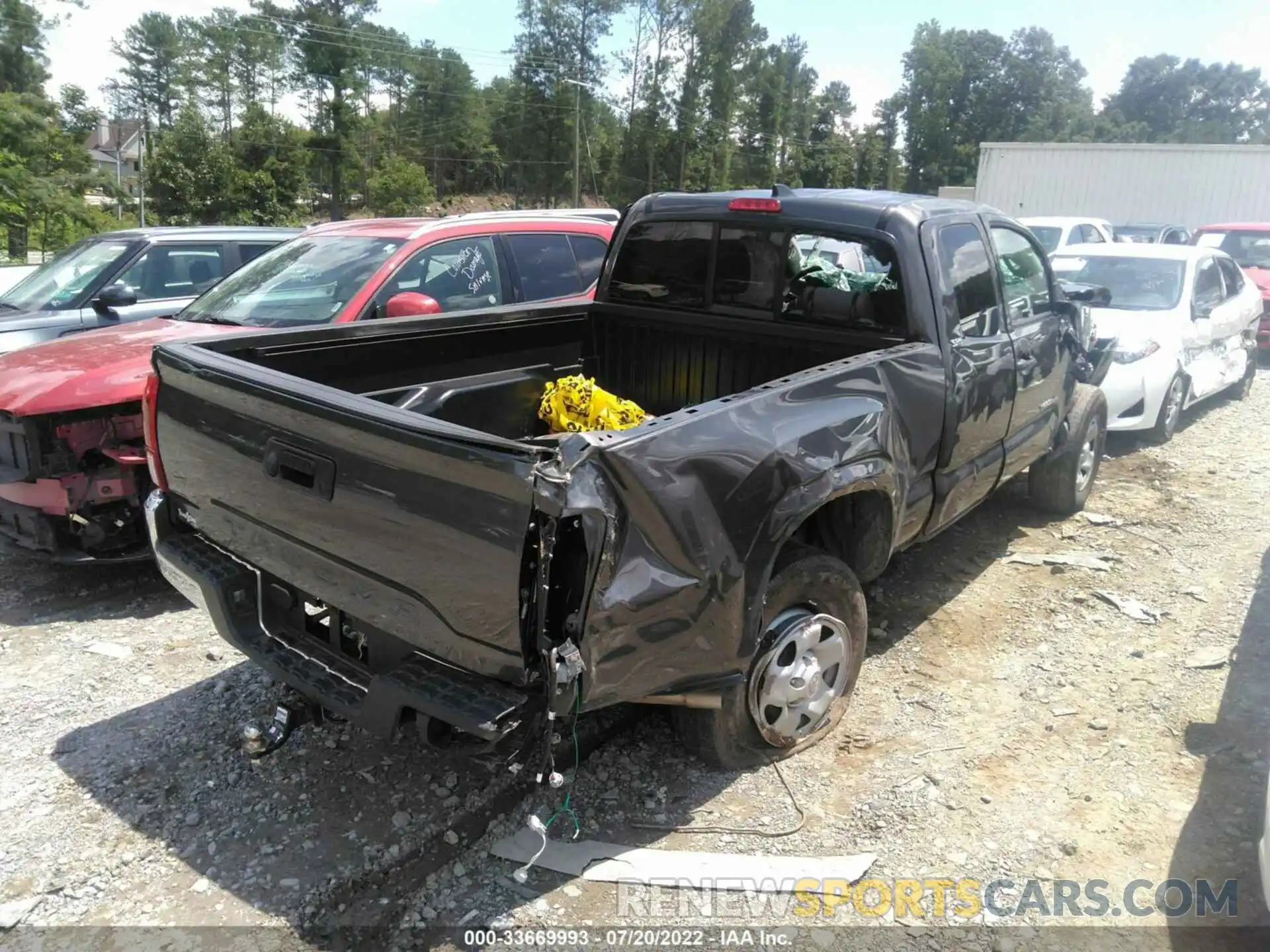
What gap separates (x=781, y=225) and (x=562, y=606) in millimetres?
2570

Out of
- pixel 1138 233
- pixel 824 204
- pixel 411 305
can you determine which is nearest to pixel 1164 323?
pixel 824 204

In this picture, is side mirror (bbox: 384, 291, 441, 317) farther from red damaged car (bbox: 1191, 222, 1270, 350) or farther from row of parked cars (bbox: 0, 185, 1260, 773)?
red damaged car (bbox: 1191, 222, 1270, 350)

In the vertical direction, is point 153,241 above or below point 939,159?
below

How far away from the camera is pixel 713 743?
3230mm

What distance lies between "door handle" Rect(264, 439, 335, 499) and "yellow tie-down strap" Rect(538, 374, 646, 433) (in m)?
1.54

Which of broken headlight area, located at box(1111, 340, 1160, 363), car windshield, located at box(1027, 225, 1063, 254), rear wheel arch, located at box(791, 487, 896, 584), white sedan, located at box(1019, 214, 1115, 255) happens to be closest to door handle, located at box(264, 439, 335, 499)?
rear wheel arch, located at box(791, 487, 896, 584)

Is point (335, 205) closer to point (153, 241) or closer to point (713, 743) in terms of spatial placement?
point (153, 241)

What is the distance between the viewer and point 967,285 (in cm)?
A: 439

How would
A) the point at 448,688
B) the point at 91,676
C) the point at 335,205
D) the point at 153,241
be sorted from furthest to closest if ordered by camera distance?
the point at 335,205, the point at 153,241, the point at 91,676, the point at 448,688

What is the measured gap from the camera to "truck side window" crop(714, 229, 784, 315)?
4449 mm

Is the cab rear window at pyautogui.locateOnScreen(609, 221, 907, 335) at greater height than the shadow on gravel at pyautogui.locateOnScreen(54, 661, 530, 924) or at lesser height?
greater

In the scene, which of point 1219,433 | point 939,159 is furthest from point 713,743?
point 939,159

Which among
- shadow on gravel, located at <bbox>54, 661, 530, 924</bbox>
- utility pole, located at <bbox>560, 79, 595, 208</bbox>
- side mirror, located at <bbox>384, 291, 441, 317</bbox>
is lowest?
shadow on gravel, located at <bbox>54, 661, 530, 924</bbox>

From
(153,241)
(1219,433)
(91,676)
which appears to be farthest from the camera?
(1219,433)
